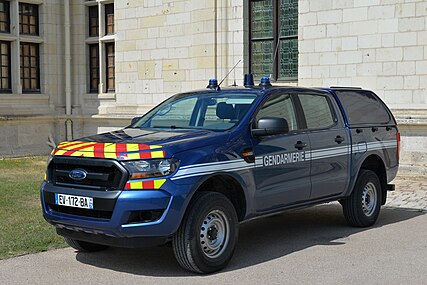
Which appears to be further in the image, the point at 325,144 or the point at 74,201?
the point at 325,144

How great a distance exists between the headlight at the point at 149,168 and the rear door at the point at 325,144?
2.19 meters

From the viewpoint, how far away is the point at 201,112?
24.4 ft

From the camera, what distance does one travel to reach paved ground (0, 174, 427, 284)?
6.18m

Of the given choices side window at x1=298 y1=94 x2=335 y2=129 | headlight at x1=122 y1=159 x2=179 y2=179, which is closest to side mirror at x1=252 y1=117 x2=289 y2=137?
side window at x1=298 y1=94 x2=335 y2=129

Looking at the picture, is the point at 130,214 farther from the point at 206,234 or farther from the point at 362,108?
the point at 362,108

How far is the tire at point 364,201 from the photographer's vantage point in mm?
8484

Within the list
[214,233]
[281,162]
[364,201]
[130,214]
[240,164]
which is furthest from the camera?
[364,201]

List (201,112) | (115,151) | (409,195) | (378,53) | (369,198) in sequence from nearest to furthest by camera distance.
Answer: (115,151)
(201,112)
(369,198)
(409,195)
(378,53)

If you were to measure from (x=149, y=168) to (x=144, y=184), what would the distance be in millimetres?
160

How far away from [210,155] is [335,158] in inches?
87.9

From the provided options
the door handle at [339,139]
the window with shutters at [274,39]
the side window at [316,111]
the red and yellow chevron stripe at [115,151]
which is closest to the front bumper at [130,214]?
the red and yellow chevron stripe at [115,151]

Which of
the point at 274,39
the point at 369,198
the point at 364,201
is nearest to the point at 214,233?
the point at 364,201

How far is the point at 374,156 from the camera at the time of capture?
888 centimetres

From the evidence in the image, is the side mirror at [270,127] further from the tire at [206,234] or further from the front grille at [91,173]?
the front grille at [91,173]
